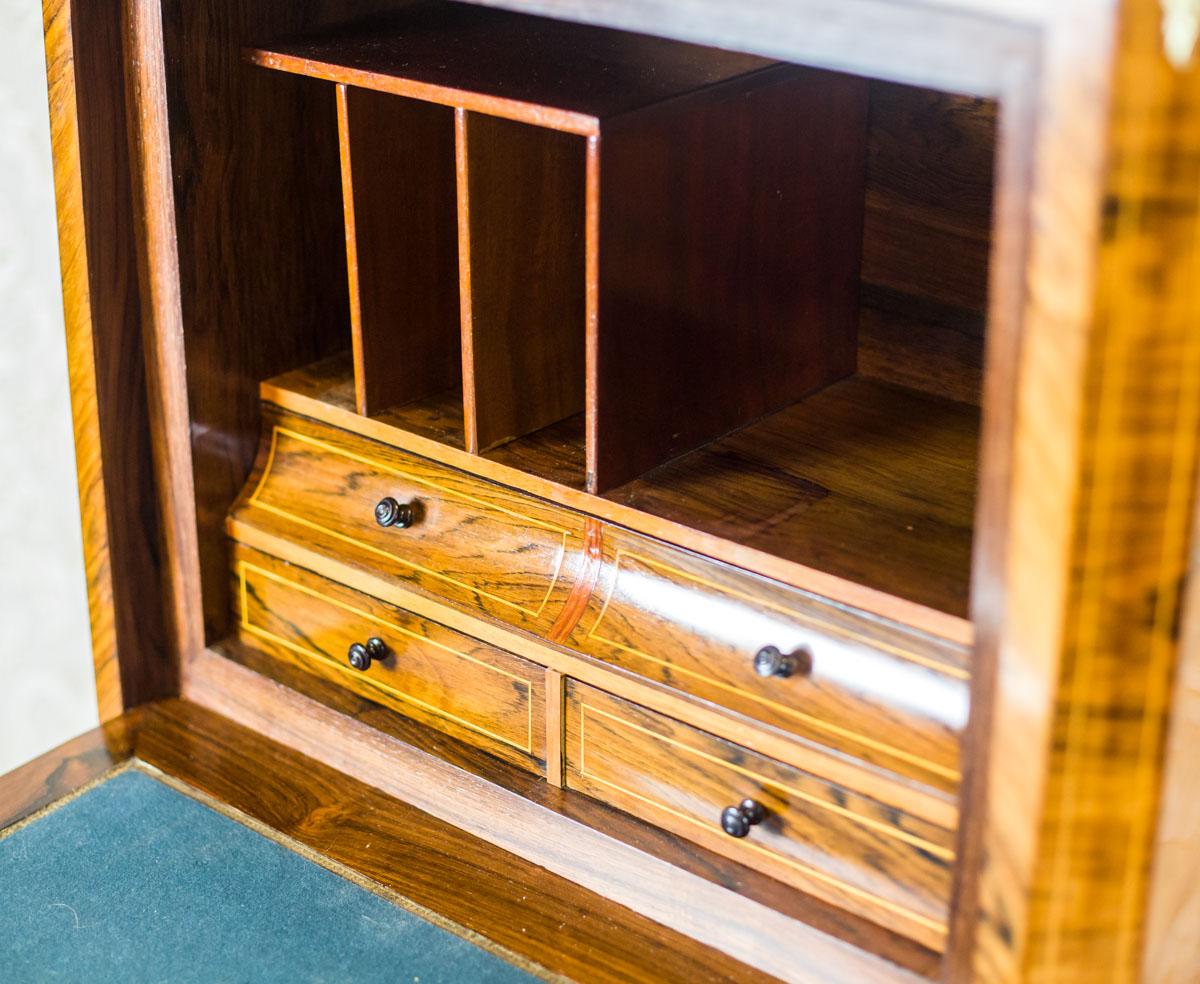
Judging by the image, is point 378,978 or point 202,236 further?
point 202,236

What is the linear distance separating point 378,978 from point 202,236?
0.65 meters

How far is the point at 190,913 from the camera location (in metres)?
1.31

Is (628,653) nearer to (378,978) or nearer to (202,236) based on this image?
(378,978)

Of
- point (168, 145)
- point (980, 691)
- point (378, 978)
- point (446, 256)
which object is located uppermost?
point (168, 145)

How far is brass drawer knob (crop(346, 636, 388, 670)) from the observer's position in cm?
145

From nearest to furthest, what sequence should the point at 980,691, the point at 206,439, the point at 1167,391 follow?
1. the point at 1167,391
2. the point at 980,691
3. the point at 206,439

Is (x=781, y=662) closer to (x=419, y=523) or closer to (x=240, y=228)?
(x=419, y=523)

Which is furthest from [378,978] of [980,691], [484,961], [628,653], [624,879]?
[980,691]

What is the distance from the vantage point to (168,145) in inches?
54.7

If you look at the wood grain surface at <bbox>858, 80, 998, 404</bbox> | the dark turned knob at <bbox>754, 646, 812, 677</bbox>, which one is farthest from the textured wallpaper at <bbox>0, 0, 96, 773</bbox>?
the dark turned knob at <bbox>754, 646, 812, 677</bbox>

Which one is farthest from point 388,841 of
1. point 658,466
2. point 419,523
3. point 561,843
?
point 658,466

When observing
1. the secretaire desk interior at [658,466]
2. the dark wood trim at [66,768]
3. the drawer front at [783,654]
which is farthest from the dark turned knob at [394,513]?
the dark wood trim at [66,768]

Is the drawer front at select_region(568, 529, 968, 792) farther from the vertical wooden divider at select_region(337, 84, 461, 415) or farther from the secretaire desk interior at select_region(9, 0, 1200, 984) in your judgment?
the vertical wooden divider at select_region(337, 84, 461, 415)

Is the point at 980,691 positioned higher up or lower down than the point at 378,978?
higher up
